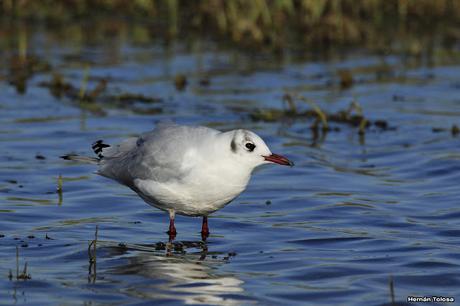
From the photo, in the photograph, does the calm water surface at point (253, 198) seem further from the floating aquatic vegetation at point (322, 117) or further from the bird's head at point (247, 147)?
the bird's head at point (247, 147)

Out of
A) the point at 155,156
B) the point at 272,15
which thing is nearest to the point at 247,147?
the point at 155,156

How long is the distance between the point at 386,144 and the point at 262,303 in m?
6.53

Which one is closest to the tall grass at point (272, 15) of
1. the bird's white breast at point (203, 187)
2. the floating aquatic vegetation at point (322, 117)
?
the floating aquatic vegetation at point (322, 117)

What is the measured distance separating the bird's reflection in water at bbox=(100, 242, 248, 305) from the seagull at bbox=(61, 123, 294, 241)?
0.37 meters

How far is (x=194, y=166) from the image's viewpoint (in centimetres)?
843

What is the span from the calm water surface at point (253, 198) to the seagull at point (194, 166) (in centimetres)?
43

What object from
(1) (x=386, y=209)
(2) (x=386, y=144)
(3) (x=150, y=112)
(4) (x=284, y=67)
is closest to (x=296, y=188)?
(1) (x=386, y=209)

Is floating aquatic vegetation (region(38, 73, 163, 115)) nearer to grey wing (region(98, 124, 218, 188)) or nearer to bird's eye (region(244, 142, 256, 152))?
grey wing (region(98, 124, 218, 188))

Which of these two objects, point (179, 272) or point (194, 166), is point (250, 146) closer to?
point (194, 166)

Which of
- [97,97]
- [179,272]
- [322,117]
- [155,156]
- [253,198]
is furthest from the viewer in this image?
[97,97]

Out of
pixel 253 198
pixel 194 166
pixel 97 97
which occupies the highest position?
pixel 97 97

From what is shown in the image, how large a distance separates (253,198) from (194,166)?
2.52m

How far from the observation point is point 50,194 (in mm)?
10773

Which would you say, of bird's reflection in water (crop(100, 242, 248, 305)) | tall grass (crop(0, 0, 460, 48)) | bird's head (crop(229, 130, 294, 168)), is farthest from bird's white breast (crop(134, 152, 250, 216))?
tall grass (crop(0, 0, 460, 48))
